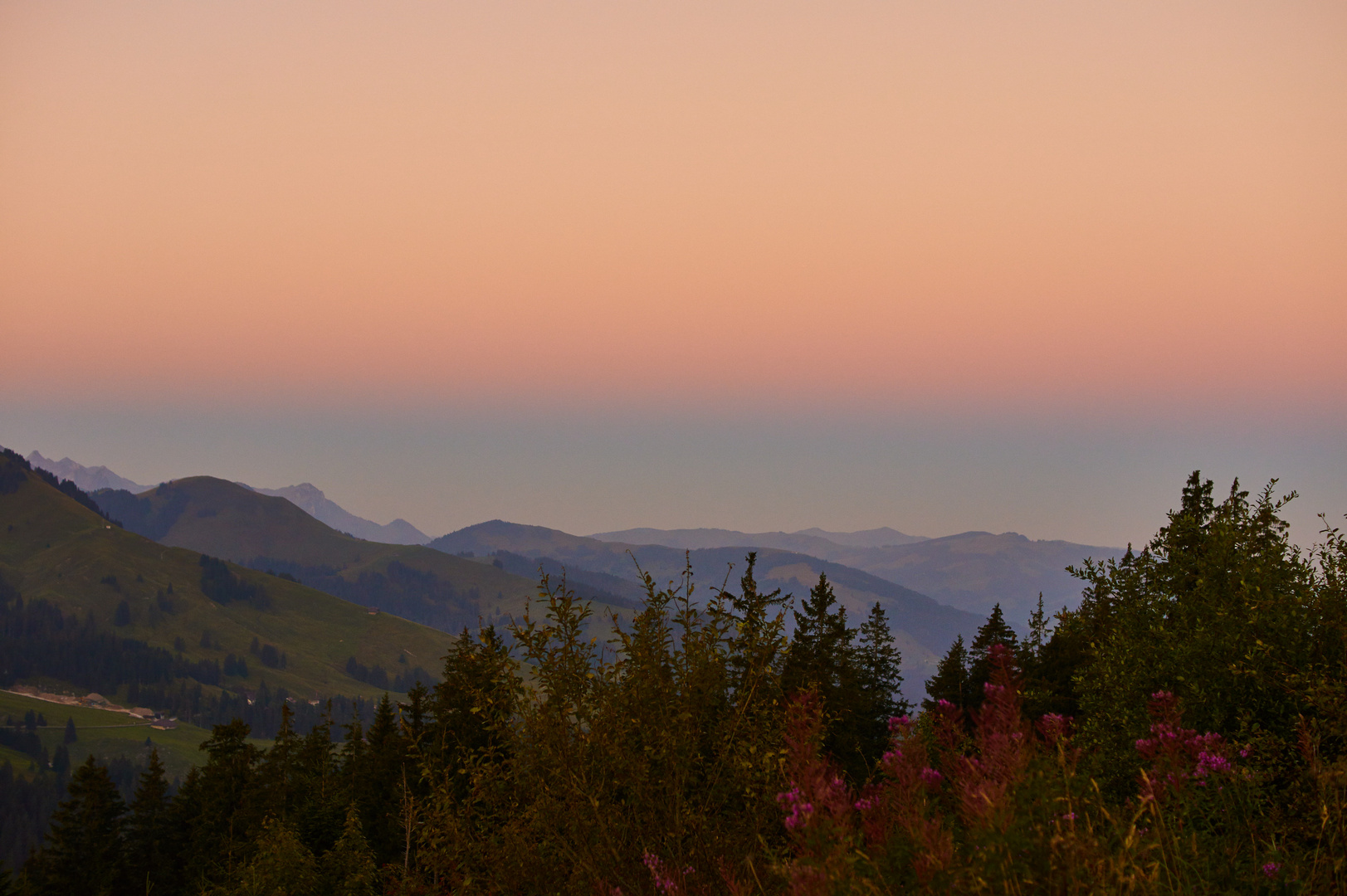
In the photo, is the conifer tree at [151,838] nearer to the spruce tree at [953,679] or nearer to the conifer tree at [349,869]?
the conifer tree at [349,869]

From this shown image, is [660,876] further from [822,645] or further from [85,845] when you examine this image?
[85,845]

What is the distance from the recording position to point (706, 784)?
9.64 metres

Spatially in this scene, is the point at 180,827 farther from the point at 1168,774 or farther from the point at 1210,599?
the point at 1168,774

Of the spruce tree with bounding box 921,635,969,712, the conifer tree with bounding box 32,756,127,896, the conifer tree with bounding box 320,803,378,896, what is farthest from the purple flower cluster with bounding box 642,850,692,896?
the conifer tree with bounding box 32,756,127,896

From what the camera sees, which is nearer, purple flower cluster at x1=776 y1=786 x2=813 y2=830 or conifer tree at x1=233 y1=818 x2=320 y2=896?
purple flower cluster at x1=776 y1=786 x2=813 y2=830

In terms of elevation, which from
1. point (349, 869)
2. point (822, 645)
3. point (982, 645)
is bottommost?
point (349, 869)

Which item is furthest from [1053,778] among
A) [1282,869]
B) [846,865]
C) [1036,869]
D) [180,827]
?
[180,827]

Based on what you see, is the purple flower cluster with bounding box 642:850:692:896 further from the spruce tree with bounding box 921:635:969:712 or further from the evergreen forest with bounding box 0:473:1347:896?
the spruce tree with bounding box 921:635:969:712

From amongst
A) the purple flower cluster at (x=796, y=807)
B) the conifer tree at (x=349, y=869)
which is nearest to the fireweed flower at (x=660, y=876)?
the purple flower cluster at (x=796, y=807)

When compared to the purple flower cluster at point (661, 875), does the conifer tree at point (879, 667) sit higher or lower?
lower

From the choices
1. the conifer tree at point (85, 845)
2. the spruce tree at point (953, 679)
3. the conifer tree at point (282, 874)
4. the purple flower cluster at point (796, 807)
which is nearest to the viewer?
the purple flower cluster at point (796, 807)

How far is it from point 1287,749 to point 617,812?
9706 millimetres

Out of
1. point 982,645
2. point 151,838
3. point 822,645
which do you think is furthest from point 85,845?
point 982,645

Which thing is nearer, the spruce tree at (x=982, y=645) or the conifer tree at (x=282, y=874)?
the conifer tree at (x=282, y=874)
